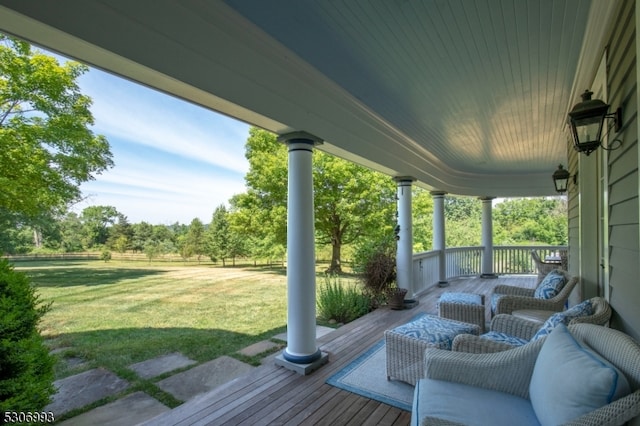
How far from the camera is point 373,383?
2893 mm

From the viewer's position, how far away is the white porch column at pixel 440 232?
25.8ft

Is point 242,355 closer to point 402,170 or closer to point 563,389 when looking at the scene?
point 563,389

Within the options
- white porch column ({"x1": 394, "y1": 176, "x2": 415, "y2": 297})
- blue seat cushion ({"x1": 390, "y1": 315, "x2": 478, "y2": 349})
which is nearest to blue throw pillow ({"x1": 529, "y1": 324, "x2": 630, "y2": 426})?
blue seat cushion ({"x1": 390, "y1": 315, "x2": 478, "y2": 349})

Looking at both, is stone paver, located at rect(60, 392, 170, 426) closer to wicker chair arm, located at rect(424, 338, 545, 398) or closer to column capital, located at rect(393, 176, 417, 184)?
wicker chair arm, located at rect(424, 338, 545, 398)

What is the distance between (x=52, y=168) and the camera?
23.2 ft

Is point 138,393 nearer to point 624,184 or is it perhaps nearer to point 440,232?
point 624,184

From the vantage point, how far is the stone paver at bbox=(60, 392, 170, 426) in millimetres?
2377

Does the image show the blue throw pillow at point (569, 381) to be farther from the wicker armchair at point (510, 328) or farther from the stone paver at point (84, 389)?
the stone paver at point (84, 389)

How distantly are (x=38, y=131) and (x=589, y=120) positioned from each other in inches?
358

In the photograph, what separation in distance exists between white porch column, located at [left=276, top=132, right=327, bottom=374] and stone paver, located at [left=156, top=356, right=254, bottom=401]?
503mm

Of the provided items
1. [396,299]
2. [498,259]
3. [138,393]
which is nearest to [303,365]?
[138,393]

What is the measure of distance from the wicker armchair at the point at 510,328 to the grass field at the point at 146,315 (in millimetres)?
2434

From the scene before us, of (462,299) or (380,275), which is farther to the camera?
(380,275)

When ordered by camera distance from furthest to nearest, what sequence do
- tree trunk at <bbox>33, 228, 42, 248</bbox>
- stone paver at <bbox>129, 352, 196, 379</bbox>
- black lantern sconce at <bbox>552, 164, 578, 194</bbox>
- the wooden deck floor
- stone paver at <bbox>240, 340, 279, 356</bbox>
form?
tree trunk at <bbox>33, 228, 42, 248</bbox> < black lantern sconce at <bbox>552, 164, 578, 194</bbox> < stone paver at <bbox>240, 340, 279, 356</bbox> < stone paver at <bbox>129, 352, 196, 379</bbox> < the wooden deck floor
